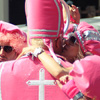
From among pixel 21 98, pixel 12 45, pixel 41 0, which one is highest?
pixel 41 0

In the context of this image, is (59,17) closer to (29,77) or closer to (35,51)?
(35,51)

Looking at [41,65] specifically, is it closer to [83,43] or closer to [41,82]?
[41,82]

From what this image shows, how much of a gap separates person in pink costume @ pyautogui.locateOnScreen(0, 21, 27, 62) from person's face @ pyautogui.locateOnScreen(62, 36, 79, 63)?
0.39m

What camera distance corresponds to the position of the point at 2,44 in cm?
272

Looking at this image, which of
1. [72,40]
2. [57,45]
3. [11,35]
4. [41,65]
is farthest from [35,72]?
[11,35]

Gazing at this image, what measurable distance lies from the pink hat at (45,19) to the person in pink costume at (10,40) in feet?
1.59

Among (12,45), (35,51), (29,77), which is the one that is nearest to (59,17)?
(35,51)

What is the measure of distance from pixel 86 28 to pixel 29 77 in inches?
27.1

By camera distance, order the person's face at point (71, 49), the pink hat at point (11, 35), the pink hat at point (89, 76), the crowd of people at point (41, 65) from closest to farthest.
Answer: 1. the pink hat at point (89, 76)
2. the crowd of people at point (41, 65)
3. the person's face at point (71, 49)
4. the pink hat at point (11, 35)

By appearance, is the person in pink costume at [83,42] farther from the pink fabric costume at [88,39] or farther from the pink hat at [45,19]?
the pink hat at [45,19]

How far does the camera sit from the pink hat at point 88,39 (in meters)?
2.52

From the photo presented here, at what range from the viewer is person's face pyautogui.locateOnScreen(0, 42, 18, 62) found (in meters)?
2.73

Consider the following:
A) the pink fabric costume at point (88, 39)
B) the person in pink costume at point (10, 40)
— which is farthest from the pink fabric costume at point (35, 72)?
the person in pink costume at point (10, 40)

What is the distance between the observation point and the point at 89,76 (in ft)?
5.99
